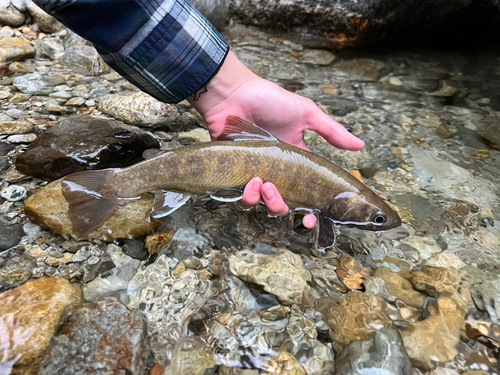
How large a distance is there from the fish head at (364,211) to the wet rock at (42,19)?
6240 millimetres

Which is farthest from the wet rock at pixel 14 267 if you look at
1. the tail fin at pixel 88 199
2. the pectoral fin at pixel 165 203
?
the pectoral fin at pixel 165 203

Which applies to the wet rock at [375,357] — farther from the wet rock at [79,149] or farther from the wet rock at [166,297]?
the wet rock at [79,149]

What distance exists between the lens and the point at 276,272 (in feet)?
8.73

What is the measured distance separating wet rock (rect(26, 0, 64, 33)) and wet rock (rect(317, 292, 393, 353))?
21.9ft

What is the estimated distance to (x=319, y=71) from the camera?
20.4 feet

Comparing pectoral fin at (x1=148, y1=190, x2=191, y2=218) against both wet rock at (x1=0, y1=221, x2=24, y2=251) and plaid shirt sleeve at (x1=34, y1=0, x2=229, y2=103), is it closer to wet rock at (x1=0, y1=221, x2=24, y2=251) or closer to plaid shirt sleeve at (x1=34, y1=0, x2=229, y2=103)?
plaid shirt sleeve at (x1=34, y1=0, x2=229, y2=103)

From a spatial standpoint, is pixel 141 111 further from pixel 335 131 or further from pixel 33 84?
pixel 335 131

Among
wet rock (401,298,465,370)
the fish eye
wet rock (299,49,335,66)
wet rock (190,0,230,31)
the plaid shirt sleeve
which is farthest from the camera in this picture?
wet rock (190,0,230,31)

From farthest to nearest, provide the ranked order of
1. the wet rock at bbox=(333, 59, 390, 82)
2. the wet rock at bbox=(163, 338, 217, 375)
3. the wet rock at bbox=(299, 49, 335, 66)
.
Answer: the wet rock at bbox=(299, 49, 335, 66)
the wet rock at bbox=(333, 59, 390, 82)
the wet rock at bbox=(163, 338, 217, 375)

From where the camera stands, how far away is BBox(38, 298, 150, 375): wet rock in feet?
6.50

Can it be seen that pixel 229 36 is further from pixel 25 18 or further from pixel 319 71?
pixel 25 18

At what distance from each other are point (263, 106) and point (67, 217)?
1877 mm

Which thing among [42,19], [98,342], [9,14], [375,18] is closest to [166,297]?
[98,342]

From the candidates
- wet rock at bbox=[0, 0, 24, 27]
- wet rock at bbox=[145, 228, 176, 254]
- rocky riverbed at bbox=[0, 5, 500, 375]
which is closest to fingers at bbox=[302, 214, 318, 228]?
rocky riverbed at bbox=[0, 5, 500, 375]
